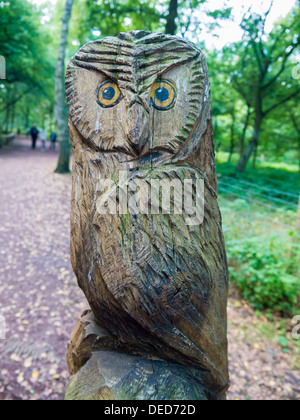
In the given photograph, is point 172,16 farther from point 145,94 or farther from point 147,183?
point 147,183

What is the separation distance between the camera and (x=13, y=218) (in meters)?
5.73

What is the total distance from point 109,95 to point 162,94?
224mm

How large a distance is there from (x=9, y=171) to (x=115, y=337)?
8.97 meters

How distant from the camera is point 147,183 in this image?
110cm

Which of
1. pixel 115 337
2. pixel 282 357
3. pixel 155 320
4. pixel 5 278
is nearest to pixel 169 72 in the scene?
pixel 155 320

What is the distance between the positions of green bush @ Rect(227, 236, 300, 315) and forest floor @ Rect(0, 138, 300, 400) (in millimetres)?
237

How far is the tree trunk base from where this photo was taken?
1094mm

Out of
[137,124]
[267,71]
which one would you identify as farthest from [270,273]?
[267,71]

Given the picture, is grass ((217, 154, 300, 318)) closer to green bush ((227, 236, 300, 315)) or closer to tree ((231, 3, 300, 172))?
green bush ((227, 236, 300, 315))

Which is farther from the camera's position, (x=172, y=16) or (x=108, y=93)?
(x=172, y=16)

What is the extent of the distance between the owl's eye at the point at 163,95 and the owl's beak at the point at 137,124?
0.25 ft

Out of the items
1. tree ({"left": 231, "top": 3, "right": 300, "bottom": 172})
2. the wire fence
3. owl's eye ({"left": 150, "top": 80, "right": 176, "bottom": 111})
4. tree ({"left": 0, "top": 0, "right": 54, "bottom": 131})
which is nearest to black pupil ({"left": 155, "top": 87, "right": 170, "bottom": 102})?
owl's eye ({"left": 150, "top": 80, "right": 176, "bottom": 111})

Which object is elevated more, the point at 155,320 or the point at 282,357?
the point at 155,320

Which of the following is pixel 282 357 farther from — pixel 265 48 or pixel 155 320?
pixel 265 48
